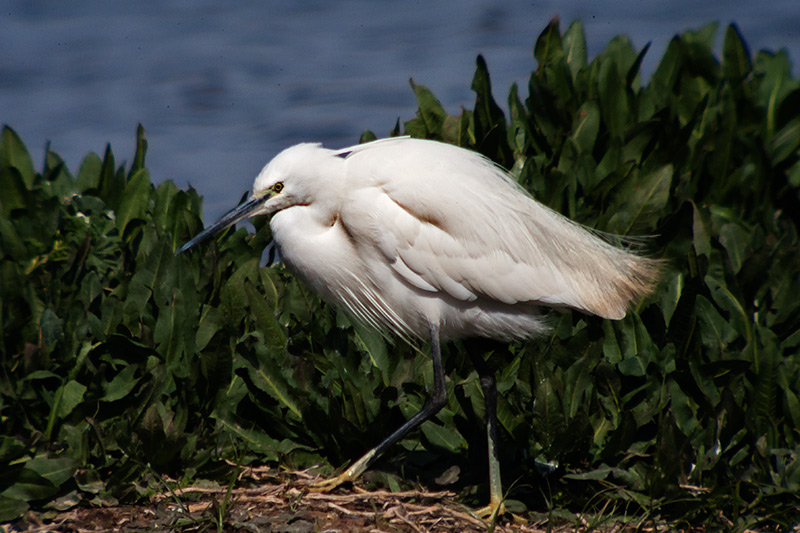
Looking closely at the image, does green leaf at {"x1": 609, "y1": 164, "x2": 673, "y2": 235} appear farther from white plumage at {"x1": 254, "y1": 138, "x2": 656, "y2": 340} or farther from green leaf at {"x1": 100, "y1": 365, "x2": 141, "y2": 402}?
green leaf at {"x1": 100, "y1": 365, "x2": 141, "y2": 402}

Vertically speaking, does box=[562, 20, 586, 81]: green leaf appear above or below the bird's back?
above

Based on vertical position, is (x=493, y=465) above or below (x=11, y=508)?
below

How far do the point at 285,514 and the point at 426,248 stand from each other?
3.43 ft

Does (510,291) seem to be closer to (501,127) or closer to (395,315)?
(395,315)

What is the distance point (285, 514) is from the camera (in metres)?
Result: 3.01

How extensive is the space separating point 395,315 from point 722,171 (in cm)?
208

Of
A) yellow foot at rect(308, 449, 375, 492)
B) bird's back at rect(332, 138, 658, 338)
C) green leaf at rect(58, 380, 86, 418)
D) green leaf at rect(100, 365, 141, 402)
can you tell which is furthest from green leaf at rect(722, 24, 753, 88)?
green leaf at rect(58, 380, 86, 418)

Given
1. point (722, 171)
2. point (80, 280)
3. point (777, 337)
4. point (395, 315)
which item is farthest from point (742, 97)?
point (80, 280)

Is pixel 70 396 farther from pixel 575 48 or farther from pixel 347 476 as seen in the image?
pixel 575 48

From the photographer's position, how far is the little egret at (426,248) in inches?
128

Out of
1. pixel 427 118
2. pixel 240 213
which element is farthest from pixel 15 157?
pixel 427 118

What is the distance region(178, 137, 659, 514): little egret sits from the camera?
325 cm

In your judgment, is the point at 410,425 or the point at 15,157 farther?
the point at 15,157

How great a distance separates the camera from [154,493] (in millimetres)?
3113
